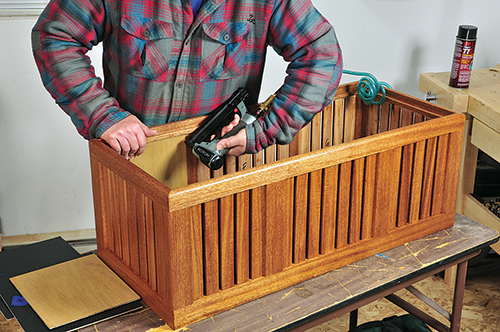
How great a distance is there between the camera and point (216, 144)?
1115 mm

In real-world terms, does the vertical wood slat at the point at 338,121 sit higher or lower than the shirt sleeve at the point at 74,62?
lower

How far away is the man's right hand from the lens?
1.01 metres

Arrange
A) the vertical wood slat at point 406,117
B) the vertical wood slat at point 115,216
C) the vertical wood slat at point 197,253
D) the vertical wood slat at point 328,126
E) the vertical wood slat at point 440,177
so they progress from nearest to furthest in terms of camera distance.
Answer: the vertical wood slat at point 197,253
the vertical wood slat at point 115,216
the vertical wood slat at point 440,177
the vertical wood slat at point 406,117
the vertical wood slat at point 328,126

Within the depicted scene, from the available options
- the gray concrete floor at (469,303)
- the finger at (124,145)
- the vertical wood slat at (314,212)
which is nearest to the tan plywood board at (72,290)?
the finger at (124,145)

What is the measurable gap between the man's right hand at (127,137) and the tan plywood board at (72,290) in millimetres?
235

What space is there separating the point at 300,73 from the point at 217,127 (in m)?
0.23

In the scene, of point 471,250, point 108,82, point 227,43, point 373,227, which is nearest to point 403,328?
point 471,250

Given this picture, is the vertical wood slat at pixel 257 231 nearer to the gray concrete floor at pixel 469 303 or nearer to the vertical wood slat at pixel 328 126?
the vertical wood slat at pixel 328 126

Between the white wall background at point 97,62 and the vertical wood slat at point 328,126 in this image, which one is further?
the white wall background at point 97,62

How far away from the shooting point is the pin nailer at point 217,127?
111 centimetres

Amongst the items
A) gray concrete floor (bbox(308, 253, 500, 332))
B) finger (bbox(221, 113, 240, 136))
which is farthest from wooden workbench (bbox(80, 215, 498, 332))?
gray concrete floor (bbox(308, 253, 500, 332))

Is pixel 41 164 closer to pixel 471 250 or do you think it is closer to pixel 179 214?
pixel 179 214

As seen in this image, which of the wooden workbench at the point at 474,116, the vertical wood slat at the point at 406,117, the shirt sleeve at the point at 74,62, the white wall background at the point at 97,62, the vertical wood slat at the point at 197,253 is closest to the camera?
the vertical wood slat at the point at 197,253

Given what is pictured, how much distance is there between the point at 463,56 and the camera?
1.79 metres
